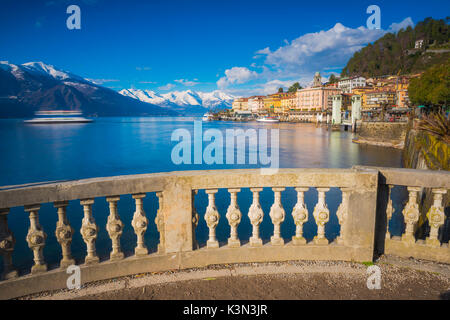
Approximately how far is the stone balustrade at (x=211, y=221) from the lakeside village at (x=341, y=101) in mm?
80021

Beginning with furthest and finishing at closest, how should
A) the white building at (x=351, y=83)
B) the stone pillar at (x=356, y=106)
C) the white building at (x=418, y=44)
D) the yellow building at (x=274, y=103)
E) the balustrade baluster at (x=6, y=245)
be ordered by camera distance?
the yellow building at (x=274, y=103) → the white building at (x=351, y=83) → the white building at (x=418, y=44) → the stone pillar at (x=356, y=106) → the balustrade baluster at (x=6, y=245)

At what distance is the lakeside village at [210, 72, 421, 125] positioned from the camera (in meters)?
99.4

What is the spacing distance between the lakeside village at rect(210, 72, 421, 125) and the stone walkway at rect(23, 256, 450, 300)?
8053 cm

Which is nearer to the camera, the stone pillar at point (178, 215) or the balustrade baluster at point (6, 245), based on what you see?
the balustrade baluster at point (6, 245)

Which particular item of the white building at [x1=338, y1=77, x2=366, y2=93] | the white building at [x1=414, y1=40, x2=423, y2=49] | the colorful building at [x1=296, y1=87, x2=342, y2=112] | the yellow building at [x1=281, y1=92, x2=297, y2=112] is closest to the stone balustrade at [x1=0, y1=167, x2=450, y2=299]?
the white building at [x1=338, y1=77, x2=366, y2=93]

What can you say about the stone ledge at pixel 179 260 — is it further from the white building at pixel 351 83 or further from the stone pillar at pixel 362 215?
the white building at pixel 351 83

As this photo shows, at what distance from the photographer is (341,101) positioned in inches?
4719

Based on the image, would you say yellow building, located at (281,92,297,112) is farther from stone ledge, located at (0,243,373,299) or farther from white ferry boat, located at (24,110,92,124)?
stone ledge, located at (0,243,373,299)

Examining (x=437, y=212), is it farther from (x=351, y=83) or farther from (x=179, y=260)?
(x=351, y=83)

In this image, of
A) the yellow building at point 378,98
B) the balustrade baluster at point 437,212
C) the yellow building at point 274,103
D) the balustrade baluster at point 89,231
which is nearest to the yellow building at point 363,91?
the yellow building at point 378,98

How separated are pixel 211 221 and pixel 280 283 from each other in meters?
1.11

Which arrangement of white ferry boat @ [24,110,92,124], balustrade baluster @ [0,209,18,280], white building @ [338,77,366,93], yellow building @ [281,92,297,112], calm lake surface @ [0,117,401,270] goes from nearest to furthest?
balustrade baluster @ [0,209,18,280] < calm lake surface @ [0,117,401,270] < white building @ [338,77,366,93] < white ferry boat @ [24,110,92,124] < yellow building @ [281,92,297,112]

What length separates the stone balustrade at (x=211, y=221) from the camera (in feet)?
10.5
